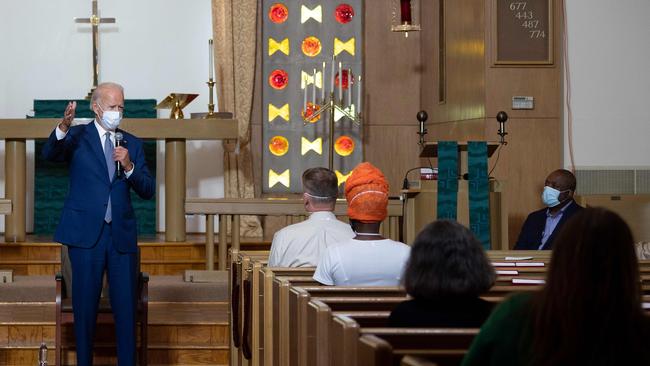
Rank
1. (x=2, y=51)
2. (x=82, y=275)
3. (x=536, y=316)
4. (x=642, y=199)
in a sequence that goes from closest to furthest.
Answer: (x=536, y=316)
(x=82, y=275)
(x=642, y=199)
(x=2, y=51)

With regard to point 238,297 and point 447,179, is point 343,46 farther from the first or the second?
point 238,297

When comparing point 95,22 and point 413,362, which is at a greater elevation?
point 95,22

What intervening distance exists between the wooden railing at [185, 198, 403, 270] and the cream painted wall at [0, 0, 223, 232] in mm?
2604

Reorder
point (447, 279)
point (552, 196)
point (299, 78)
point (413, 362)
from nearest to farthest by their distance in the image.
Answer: point (413, 362), point (447, 279), point (552, 196), point (299, 78)

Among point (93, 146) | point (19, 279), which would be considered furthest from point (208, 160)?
point (93, 146)

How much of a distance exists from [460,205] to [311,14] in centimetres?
366

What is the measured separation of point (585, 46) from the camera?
898 cm

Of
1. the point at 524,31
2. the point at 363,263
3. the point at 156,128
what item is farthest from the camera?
the point at 524,31

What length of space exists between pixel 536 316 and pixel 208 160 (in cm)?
847

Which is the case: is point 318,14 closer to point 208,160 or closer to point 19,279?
point 208,160

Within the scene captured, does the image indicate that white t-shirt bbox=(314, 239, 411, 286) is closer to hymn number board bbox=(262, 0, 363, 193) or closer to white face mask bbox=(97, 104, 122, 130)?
white face mask bbox=(97, 104, 122, 130)

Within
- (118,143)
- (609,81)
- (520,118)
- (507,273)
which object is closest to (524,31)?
(520,118)

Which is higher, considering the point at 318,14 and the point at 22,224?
the point at 318,14

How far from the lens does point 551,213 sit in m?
7.20
